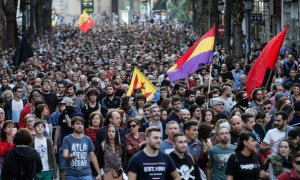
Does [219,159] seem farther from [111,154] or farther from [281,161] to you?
[111,154]

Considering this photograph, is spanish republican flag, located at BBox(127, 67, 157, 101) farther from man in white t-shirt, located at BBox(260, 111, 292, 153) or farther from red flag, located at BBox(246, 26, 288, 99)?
man in white t-shirt, located at BBox(260, 111, 292, 153)

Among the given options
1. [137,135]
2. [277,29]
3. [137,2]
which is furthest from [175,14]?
[137,2]

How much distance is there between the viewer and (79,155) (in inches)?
582

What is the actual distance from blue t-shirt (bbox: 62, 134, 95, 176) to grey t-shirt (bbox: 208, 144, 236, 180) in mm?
1932

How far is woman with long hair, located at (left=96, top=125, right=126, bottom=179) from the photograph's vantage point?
47.3 ft

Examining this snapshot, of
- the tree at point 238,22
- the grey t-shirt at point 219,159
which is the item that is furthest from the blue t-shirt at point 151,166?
the tree at point 238,22

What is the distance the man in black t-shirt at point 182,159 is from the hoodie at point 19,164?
6.53ft

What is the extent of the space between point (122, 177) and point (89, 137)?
45.3 inches

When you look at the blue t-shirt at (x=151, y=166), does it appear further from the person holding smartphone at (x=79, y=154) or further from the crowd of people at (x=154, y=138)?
the person holding smartphone at (x=79, y=154)

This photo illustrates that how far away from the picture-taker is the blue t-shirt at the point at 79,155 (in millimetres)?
14781

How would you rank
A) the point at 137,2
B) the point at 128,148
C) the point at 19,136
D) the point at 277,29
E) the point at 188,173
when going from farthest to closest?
the point at 137,2 → the point at 277,29 → the point at 128,148 → the point at 19,136 → the point at 188,173

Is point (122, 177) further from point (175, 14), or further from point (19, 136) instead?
point (175, 14)

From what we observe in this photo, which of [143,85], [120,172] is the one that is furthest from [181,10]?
[120,172]

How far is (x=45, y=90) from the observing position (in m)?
21.3
